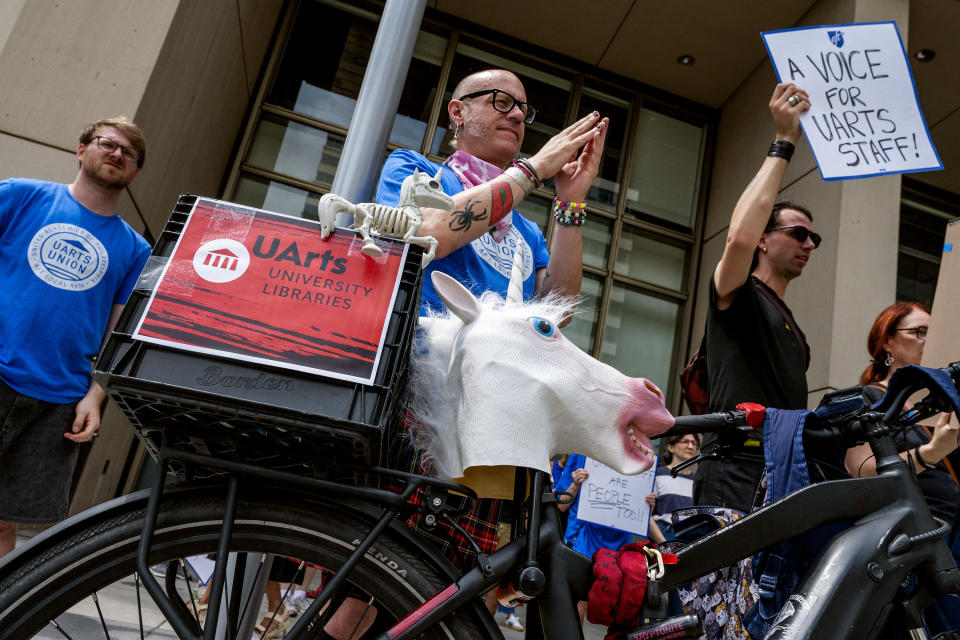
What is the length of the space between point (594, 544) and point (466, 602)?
2645mm

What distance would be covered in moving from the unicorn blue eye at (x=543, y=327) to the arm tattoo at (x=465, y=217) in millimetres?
373

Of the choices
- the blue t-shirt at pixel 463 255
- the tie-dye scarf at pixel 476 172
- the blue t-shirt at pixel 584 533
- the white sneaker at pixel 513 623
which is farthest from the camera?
the white sneaker at pixel 513 623

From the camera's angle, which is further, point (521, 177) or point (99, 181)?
point (99, 181)

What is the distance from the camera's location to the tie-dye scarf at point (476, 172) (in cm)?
177

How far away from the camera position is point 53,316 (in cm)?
241

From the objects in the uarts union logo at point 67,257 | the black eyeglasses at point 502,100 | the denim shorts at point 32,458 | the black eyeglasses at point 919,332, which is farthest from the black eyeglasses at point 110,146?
the black eyeglasses at point 919,332

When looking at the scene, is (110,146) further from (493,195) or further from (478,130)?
(493,195)

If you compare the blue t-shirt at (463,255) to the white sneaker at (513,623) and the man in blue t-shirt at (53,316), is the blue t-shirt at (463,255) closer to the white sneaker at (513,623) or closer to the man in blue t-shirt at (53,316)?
the man in blue t-shirt at (53,316)

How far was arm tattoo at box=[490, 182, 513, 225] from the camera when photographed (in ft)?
4.96

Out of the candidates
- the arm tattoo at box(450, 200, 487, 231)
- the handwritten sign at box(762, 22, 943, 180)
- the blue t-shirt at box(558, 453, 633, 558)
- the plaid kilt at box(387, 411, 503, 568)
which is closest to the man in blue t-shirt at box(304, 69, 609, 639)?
the arm tattoo at box(450, 200, 487, 231)

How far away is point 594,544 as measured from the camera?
348 cm

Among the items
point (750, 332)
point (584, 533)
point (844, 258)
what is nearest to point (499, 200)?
point (750, 332)

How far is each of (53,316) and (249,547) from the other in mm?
1871

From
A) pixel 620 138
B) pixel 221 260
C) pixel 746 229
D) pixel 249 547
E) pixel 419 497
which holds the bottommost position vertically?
pixel 249 547
